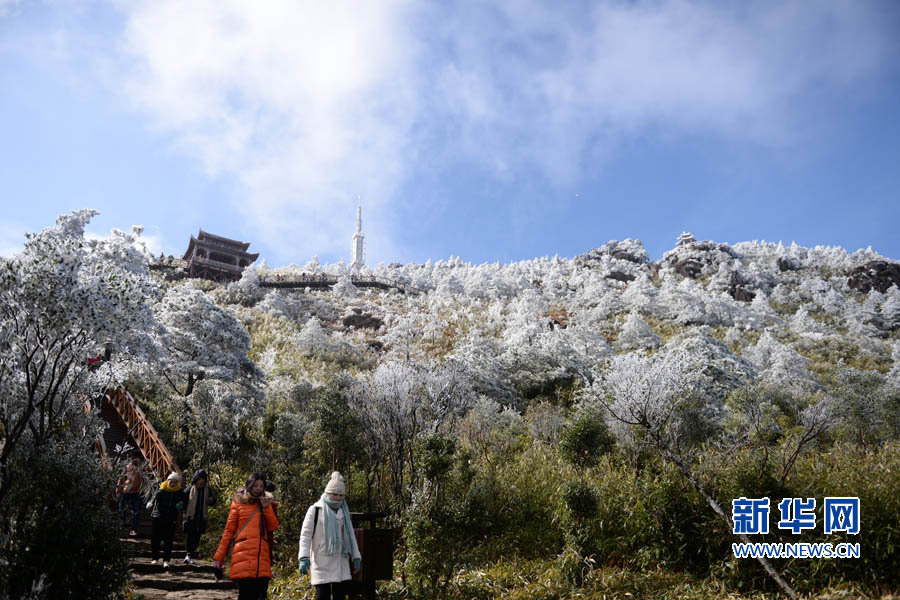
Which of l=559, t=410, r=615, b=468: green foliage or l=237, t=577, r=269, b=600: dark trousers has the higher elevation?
l=559, t=410, r=615, b=468: green foliage

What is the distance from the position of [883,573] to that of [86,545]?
8220 millimetres

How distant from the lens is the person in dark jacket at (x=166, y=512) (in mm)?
7789

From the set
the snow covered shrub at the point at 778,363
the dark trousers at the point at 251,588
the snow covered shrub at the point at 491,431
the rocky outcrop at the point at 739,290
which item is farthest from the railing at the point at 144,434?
the rocky outcrop at the point at 739,290

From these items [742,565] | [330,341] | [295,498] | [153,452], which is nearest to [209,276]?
[330,341]

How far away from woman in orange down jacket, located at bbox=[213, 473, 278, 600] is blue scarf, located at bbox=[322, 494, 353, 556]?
577 millimetres

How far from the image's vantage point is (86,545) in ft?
15.8

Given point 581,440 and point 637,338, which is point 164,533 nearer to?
point 581,440

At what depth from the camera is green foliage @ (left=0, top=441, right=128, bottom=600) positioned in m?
4.42

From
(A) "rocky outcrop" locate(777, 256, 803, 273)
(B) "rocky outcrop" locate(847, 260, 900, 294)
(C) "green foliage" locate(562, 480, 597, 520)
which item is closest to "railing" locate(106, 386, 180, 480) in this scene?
(C) "green foliage" locate(562, 480, 597, 520)

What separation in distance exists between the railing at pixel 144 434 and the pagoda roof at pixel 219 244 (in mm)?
40901

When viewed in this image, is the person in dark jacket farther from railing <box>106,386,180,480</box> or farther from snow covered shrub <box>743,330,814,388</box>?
snow covered shrub <box>743,330,814,388</box>

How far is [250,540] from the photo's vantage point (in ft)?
15.8

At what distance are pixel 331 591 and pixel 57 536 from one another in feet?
8.22

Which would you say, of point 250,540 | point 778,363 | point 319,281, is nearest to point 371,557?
point 250,540
